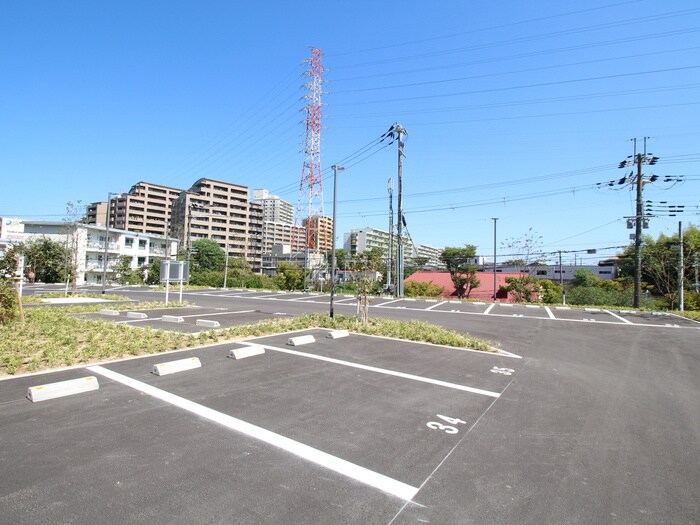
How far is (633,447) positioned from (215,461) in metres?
4.28

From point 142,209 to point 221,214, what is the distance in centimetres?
1947

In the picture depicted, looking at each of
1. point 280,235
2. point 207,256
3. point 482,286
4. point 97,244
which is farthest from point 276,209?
point 482,286

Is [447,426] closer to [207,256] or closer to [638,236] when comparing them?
[638,236]

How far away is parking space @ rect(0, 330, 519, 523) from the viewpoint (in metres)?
2.87

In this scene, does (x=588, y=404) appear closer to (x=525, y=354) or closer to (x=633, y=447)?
(x=633, y=447)

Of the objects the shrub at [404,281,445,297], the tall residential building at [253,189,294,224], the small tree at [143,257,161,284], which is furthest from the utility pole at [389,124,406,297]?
the tall residential building at [253,189,294,224]

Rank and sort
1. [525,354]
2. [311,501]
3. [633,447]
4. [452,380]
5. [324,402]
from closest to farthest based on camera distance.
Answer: [311,501]
[633,447]
[324,402]
[452,380]
[525,354]

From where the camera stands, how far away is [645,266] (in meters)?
30.9

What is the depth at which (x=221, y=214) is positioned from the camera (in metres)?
93.4

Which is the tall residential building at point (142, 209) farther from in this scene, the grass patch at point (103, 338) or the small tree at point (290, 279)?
the grass patch at point (103, 338)

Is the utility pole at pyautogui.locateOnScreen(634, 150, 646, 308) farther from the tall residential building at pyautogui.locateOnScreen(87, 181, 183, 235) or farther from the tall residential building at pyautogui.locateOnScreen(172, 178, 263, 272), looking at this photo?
the tall residential building at pyautogui.locateOnScreen(87, 181, 183, 235)

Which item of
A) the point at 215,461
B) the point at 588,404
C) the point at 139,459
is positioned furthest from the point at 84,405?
the point at 588,404

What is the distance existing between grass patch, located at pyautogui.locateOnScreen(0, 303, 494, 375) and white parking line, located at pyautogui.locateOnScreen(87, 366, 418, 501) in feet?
7.29

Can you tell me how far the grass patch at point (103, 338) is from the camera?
698 cm
